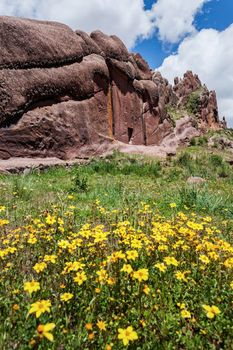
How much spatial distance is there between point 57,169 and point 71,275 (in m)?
13.5

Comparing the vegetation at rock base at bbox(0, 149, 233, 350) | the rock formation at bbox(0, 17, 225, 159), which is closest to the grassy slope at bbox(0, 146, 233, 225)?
the vegetation at rock base at bbox(0, 149, 233, 350)

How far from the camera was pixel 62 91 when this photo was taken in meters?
19.7

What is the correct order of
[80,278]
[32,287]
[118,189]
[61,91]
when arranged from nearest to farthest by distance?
[32,287]
[80,278]
[118,189]
[61,91]

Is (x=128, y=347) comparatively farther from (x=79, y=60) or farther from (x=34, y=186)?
(x=79, y=60)

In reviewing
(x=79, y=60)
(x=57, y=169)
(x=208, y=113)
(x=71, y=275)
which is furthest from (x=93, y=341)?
(x=208, y=113)

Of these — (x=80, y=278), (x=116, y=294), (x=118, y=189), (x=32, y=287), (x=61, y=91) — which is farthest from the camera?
(x=61, y=91)

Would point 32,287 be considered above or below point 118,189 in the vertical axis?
above

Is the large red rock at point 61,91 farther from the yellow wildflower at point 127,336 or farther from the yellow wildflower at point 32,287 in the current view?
the yellow wildflower at point 127,336

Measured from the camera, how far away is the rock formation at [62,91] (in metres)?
17.0

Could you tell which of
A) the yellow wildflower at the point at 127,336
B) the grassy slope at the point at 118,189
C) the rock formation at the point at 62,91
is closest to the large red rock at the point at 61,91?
the rock formation at the point at 62,91

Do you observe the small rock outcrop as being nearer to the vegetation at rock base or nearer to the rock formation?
the rock formation

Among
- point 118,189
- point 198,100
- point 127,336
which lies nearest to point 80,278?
point 127,336

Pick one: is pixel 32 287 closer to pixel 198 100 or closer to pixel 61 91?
pixel 61 91

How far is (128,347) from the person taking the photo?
302 centimetres
